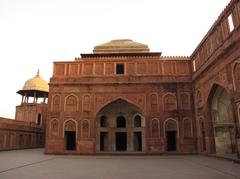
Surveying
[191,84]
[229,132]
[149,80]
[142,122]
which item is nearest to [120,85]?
[149,80]

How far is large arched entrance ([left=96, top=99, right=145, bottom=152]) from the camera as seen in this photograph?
2052cm

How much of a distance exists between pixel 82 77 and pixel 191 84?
9.51m

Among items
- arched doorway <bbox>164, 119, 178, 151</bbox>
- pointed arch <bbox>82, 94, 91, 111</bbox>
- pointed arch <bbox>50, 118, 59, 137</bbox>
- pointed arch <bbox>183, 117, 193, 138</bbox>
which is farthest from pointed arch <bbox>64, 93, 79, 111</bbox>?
pointed arch <bbox>183, 117, 193, 138</bbox>

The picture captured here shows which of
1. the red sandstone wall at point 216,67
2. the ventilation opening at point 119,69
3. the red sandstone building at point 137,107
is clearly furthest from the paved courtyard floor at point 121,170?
the ventilation opening at point 119,69

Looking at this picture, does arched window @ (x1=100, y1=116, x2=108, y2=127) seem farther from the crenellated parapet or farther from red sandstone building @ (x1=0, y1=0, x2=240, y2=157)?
the crenellated parapet

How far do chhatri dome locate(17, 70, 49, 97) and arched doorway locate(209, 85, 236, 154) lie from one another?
25054 millimetres

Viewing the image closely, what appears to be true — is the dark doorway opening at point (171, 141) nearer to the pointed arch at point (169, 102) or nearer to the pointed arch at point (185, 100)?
the pointed arch at point (169, 102)

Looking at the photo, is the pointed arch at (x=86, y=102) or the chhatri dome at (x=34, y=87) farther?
→ the chhatri dome at (x=34, y=87)

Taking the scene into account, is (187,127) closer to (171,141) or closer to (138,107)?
(171,141)

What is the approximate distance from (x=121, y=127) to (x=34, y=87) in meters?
17.5

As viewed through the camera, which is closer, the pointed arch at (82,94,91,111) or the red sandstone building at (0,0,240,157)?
the red sandstone building at (0,0,240,157)

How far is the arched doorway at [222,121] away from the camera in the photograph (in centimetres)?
1550

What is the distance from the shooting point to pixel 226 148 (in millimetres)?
15523

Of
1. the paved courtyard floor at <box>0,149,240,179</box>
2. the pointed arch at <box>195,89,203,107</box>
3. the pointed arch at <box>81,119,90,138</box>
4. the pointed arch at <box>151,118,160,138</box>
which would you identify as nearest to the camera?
the paved courtyard floor at <box>0,149,240,179</box>
